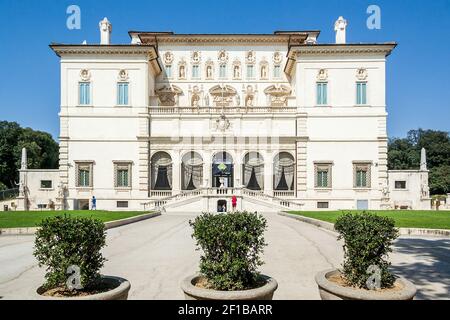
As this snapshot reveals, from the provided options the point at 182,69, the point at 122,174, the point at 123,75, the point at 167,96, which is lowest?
the point at 122,174

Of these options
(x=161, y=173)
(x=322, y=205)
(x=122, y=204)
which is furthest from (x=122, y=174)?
(x=322, y=205)

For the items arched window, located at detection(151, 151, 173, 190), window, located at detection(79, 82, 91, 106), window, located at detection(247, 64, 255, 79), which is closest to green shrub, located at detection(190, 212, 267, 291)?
arched window, located at detection(151, 151, 173, 190)

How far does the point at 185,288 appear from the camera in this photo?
18.7 feet

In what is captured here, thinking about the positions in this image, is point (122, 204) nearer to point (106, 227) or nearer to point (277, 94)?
point (106, 227)

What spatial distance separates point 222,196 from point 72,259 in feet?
100

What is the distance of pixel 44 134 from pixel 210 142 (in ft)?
186

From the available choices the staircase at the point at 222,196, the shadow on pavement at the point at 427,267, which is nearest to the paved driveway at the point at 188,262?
the shadow on pavement at the point at 427,267

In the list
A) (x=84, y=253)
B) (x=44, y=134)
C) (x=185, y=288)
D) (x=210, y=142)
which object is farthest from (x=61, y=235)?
(x=44, y=134)

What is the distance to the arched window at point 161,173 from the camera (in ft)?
127

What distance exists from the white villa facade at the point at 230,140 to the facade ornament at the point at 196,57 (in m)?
6.55

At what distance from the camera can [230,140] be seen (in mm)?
38500

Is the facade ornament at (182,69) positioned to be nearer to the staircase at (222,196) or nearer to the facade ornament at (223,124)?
the facade ornament at (223,124)

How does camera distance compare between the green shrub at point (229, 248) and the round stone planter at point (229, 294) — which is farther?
the green shrub at point (229, 248)

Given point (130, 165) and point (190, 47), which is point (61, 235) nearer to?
point (130, 165)
